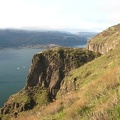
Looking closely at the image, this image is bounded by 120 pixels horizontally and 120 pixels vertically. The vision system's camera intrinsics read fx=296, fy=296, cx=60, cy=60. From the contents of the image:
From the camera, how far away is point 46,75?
152 meters

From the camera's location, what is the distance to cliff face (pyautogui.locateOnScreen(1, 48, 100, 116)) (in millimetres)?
127244

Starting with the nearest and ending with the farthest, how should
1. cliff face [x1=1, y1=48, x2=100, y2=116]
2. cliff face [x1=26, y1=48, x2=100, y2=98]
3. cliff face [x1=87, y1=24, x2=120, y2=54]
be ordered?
cliff face [x1=87, y1=24, x2=120, y2=54] < cliff face [x1=1, y1=48, x2=100, y2=116] < cliff face [x1=26, y1=48, x2=100, y2=98]

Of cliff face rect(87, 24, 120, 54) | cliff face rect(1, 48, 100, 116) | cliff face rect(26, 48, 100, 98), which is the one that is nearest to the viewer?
cliff face rect(87, 24, 120, 54)

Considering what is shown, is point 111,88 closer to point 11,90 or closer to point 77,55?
point 77,55

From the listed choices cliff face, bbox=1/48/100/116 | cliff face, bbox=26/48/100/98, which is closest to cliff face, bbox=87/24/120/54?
cliff face, bbox=1/48/100/116

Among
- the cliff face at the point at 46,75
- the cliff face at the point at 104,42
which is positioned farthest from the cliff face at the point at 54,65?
the cliff face at the point at 104,42

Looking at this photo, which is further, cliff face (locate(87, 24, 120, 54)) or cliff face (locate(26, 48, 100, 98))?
cliff face (locate(26, 48, 100, 98))

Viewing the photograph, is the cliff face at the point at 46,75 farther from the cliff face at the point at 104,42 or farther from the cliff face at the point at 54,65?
the cliff face at the point at 104,42

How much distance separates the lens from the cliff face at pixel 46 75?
417ft

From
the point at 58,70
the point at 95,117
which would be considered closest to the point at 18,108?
the point at 58,70

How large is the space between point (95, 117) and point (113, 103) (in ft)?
4.36

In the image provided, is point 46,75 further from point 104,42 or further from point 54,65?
point 104,42

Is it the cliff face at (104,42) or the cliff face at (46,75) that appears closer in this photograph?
the cliff face at (104,42)

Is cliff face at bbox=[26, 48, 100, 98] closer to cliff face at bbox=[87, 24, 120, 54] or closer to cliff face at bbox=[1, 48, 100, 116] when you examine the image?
cliff face at bbox=[1, 48, 100, 116]
